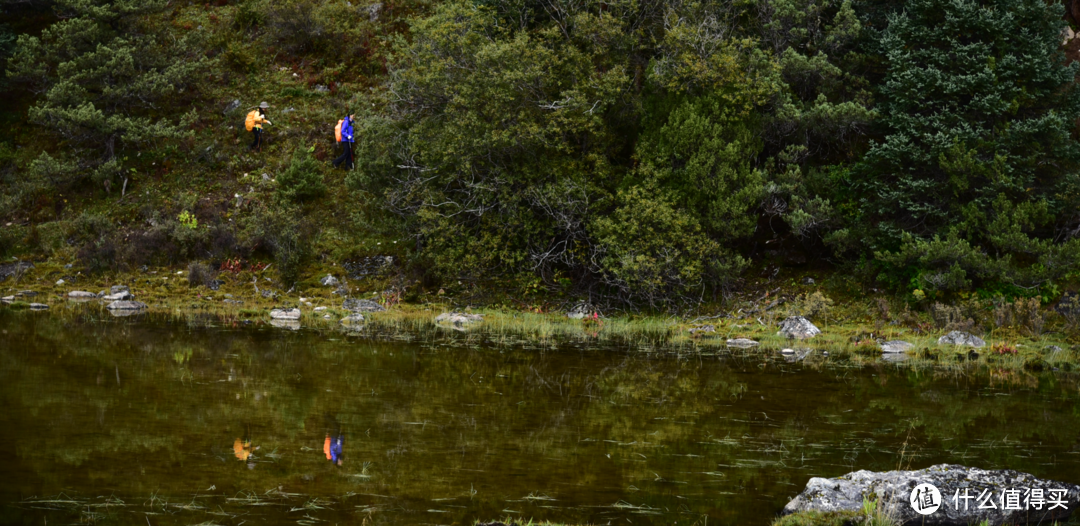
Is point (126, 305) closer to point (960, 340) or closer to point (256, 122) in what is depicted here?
point (256, 122)

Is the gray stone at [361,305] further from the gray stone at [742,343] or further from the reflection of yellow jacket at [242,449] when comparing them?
the reflection of yellow jacket at [242,449]

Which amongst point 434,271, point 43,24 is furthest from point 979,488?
point 43,24

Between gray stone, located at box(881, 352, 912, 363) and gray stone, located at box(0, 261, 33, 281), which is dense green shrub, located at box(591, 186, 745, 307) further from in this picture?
gray stone, located at box(0, 261, 33, 281)

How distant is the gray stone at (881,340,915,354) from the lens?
16.2 meters

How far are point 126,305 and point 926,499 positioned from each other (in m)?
19.0

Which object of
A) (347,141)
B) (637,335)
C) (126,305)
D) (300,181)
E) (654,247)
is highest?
(347,141)

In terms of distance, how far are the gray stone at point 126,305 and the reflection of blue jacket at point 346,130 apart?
896 centimetres

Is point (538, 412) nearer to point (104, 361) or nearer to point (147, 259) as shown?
point (104, 361)

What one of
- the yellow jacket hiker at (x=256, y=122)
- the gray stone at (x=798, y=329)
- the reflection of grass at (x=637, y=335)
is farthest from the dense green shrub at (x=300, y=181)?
the gray stone at (x=798, y=329)

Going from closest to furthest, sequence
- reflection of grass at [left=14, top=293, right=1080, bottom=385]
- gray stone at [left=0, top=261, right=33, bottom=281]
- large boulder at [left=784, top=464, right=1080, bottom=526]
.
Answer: large boulder at [left=784, top=464, right=1080, bottom=526], reflection of grass at [left=14, top=293, right=1080, bottom=385], gray stone at [left=0, top=261, right=33, bottom=281]

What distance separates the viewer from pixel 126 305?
20500 mm

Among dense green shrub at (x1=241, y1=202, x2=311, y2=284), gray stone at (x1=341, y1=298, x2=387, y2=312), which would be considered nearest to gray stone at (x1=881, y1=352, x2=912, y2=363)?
gray stone at (x1=341, y1=298, x2=387, y2=312)

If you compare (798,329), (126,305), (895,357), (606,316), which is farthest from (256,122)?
(895,357)

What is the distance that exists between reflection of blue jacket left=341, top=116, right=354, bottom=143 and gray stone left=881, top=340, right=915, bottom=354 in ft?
58.0
